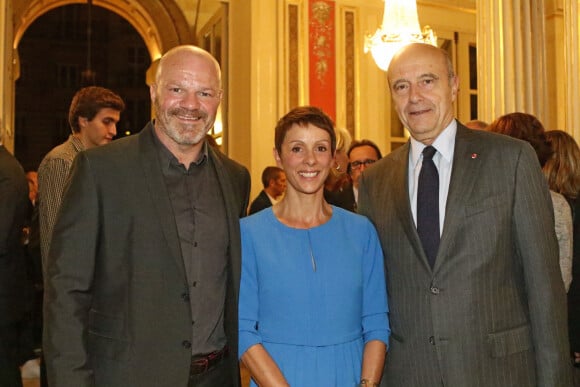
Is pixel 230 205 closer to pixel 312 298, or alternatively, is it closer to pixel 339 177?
pixel 312 298

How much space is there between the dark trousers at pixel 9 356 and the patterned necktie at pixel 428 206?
1942mm

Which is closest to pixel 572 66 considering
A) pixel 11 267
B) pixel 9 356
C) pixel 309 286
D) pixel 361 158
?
pixel 361 158

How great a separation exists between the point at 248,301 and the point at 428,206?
2.15 feet

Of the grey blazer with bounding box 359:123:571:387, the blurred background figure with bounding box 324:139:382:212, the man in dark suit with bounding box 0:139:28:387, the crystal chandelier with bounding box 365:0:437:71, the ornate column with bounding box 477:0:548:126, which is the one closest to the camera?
the grey blazer with bounding box 359:123:571:387

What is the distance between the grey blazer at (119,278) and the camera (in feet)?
5.61

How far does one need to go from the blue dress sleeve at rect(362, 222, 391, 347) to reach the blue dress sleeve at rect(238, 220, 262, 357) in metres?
Result: 0.36

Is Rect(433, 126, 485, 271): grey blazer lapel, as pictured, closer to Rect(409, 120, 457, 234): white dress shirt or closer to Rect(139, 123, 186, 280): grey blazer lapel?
Rect(409, 120, 457, 234): white dress shirt

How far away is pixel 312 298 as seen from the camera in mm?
1934

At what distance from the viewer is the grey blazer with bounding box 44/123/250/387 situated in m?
1.71

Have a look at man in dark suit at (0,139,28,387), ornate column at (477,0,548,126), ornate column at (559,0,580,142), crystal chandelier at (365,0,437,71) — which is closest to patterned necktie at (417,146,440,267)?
man in dark suit at (0,139,28,387)

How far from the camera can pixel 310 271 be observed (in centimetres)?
196

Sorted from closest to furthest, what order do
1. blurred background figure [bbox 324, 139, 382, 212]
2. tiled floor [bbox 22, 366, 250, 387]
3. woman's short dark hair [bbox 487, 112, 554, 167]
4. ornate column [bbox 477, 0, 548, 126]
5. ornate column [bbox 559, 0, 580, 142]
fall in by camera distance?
woman's short dark hair [bbox 487, 112, 554, 167] → blurred background figure [bbox 324, 139, 382, 212] → tiled floor [bbox 22, 366, 250, 387] → ornate column [bbox 559, 0, 580, 142] → ornate column [bbox 477, 0, 548, 126]

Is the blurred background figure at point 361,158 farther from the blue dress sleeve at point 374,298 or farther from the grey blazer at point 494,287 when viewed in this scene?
the grey blazer at point 494,287

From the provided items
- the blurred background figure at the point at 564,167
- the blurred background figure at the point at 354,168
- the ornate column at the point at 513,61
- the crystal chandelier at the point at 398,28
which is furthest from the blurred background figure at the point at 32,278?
the ornate column at the point at 513,61
